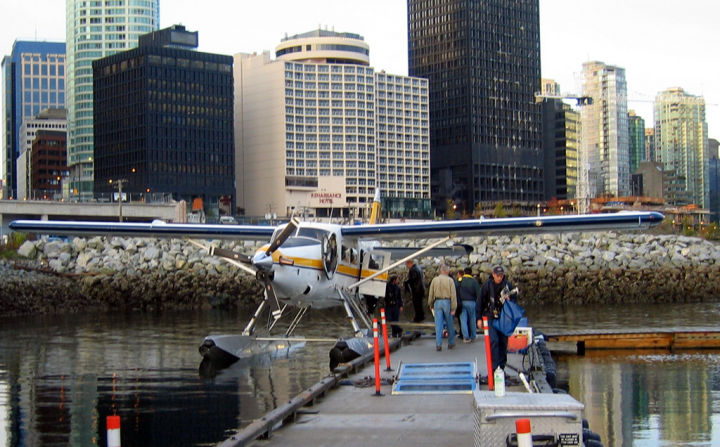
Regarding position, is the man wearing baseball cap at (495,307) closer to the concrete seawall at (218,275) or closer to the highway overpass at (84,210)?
the concrete seawall at (218,275)

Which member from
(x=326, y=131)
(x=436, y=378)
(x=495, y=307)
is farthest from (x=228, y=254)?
(x=326, y=131)

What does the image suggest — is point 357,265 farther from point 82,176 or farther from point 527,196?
point 527,196

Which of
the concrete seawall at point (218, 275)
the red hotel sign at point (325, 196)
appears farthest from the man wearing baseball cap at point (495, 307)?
the red hotel sign at point (325, 196)

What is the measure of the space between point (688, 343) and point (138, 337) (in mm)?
12970

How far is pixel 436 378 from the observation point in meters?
12.1

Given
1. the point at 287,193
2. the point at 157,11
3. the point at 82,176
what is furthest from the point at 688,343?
the point at 157,11

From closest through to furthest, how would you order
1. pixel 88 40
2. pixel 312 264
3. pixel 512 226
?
pixel 312 264
pixel 512 226
pixel 88 40

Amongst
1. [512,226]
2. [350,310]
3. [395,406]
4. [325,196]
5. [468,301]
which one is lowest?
[395,406]

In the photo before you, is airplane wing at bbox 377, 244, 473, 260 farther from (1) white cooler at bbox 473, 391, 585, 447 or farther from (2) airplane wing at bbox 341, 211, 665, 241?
(1) white cooler at bbox 473, 391, 585, 447

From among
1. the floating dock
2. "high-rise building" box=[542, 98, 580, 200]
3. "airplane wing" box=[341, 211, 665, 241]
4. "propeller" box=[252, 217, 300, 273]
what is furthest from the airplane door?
"high-rise building" box=[542, 98, 580, 200]

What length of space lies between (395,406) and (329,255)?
7237 mm

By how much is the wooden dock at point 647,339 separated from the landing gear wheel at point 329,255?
4.89 metres

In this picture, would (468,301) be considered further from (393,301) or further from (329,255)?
(329,255)

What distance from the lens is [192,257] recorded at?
42.3m
